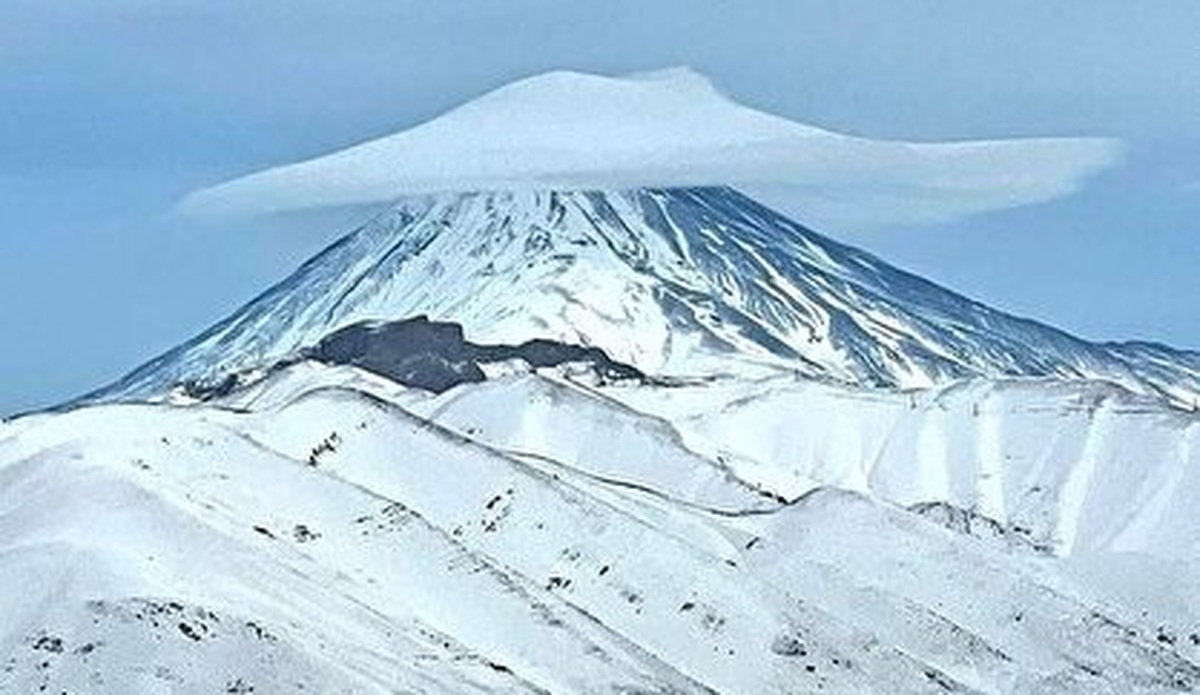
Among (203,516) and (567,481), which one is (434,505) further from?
(203,516)

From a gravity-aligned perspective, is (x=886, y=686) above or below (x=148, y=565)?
below

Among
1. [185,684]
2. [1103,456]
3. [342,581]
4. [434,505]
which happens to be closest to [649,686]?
[342,581]

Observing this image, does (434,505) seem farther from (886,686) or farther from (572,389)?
(572,389)

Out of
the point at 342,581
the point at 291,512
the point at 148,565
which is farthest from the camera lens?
the point at 291,512

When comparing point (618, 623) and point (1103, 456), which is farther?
point (1103, 456)

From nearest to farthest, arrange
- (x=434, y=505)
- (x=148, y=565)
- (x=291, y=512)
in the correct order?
(x=148, y=565) → (x=291, y=512) → (x=434, y=505)

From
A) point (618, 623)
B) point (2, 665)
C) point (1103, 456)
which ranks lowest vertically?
point (1103, 456)
